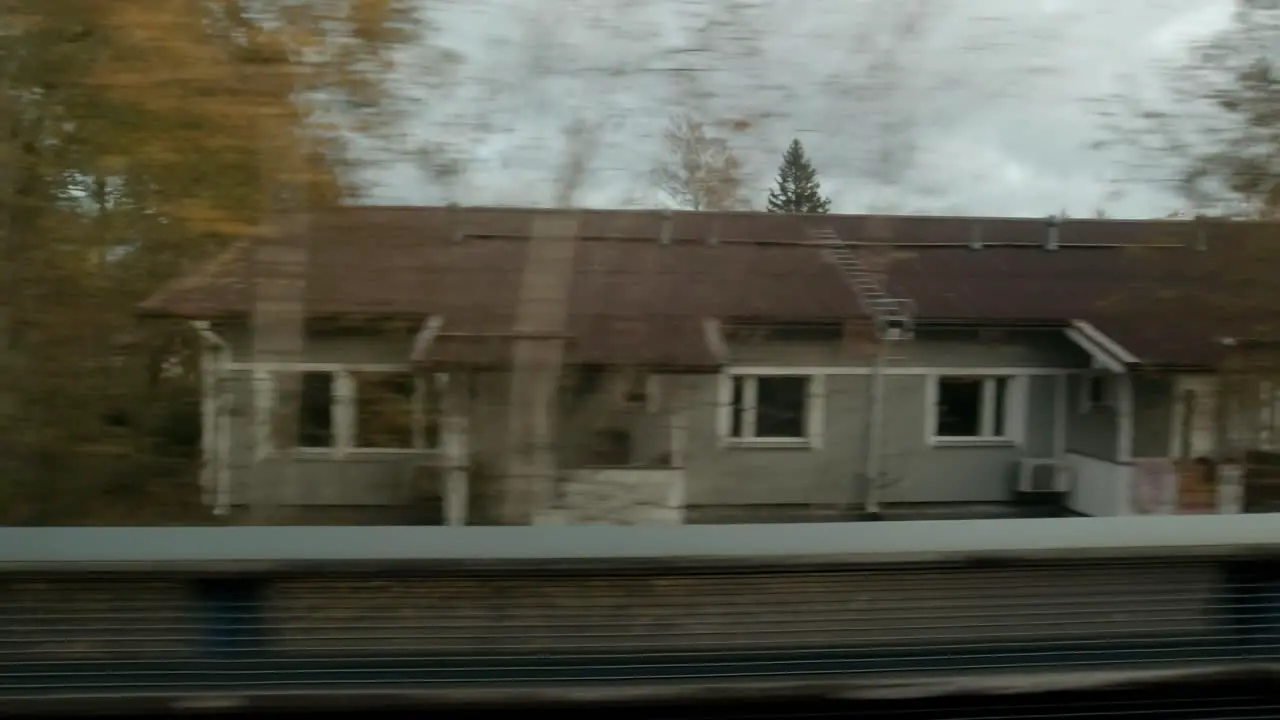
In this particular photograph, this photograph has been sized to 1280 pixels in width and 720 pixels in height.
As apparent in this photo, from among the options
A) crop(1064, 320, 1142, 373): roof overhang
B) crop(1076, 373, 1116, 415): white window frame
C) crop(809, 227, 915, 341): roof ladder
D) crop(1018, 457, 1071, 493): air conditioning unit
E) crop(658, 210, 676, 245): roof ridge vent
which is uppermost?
crop(658, 210, 676, 245): roof ridge vent

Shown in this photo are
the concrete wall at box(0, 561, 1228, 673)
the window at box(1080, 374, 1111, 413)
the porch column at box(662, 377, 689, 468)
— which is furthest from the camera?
the window at box(1080, 374, 1111, 413)

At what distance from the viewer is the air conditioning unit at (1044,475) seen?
3367 mm

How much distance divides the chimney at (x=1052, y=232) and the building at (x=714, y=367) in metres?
0.02

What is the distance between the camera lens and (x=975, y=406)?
3.50 metres

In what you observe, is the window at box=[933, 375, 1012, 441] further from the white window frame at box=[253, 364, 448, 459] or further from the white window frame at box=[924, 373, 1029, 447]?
Result: the white window frame at box=[253, 364, 448, 459]

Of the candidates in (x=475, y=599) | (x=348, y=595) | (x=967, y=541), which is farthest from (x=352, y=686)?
(x=967, y=541)

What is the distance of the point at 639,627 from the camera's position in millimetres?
2547

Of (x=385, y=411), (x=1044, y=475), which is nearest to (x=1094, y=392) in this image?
(x=1044, y=475)

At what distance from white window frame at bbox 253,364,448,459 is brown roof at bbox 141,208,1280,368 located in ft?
0.59

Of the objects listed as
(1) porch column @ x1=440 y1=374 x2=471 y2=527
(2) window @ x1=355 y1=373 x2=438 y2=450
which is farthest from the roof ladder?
(2) window @ x1=355 y1=373 x2=438 y2=450

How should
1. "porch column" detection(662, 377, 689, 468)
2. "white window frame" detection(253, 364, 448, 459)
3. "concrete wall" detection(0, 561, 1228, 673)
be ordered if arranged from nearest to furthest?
"concrete wall" detection(0, 561, 1228, 673), "white window frame" detection(253, 364, 448, 459), "porch column" detection(662, 377, 689, 468)

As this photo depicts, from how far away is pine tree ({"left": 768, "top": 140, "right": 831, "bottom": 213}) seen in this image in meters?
3.39

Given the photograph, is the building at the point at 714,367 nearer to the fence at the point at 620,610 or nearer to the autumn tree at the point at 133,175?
the autumn tree at the point at 133,175

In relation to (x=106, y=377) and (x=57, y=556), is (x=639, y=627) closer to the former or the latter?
(x=57, y=556)
